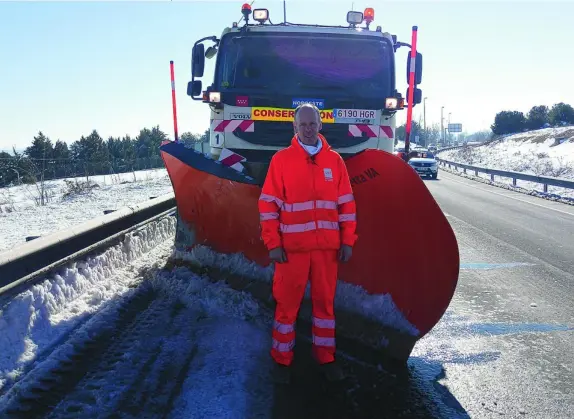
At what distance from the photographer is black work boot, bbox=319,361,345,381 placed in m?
2.96

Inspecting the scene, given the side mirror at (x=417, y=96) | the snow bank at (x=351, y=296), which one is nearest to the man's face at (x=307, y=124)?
the snow bank at (x=351, y=296)

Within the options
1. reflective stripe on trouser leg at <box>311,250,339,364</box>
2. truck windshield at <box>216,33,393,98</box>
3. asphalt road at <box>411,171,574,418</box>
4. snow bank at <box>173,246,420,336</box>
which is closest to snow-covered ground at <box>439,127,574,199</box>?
asphalt road at <box>411,171,574,418</box>

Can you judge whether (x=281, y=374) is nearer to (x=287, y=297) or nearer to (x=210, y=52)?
(x=287, y=297)

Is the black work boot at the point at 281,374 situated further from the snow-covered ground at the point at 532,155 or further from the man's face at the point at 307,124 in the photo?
the snow-covered ground at the point at 532,155

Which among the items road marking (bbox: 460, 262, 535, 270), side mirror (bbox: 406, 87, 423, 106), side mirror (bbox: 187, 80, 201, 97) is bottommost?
road marking (bbox: 460, 262, 535, 270)

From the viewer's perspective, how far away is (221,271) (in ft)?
14.0

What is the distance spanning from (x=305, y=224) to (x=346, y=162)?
813mm

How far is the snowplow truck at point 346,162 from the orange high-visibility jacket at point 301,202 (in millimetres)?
519

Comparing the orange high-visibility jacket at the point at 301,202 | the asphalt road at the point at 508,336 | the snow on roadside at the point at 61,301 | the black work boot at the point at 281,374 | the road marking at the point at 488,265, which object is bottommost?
the road marking at the point at 488,265

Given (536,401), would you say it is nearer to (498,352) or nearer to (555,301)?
(498,352)

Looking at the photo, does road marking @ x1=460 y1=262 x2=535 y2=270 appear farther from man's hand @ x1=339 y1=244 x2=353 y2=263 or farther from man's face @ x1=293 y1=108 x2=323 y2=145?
man's face @ x1=293 y1=108 x2=323 y2=145

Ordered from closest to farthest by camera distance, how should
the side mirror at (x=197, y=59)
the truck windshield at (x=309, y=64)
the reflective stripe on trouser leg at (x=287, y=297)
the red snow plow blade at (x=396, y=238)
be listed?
the reflective stripe on trouser leg at (x=287, y=297) < the red snow plow blade at (x=396, y=238) < the truck windshield at (x=309, y=64) < the side mirror at (x=197, y=59)

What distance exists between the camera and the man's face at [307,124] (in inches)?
117

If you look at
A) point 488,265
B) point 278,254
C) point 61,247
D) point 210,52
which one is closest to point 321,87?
point 210,52
